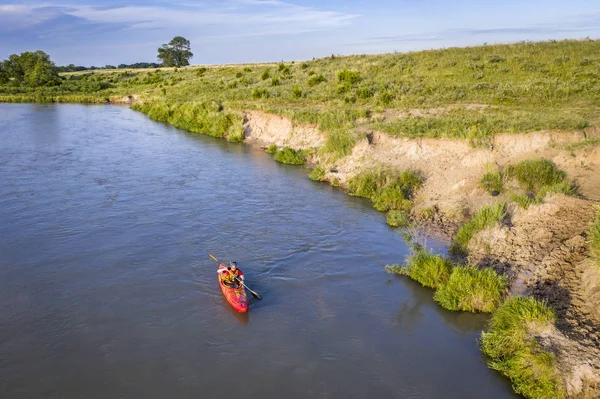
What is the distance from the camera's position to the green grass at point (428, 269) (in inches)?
534

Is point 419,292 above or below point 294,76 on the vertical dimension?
below

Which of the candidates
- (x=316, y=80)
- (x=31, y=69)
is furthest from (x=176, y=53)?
(x=316, y=80)

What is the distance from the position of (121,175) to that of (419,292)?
17445 mm

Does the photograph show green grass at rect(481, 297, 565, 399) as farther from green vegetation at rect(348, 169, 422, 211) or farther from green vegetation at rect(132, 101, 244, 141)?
green vegetation at rect(132, 101, 244, 141)

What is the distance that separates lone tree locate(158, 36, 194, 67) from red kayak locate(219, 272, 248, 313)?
111 metres

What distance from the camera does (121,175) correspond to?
24.8 meters

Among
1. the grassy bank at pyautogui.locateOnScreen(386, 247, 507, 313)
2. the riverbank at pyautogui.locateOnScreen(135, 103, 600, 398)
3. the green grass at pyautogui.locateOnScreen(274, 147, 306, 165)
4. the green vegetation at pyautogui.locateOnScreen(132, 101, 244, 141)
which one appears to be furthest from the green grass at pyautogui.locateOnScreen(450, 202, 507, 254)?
the green vegetation at pyautogui.locateOnScreen(132, 101, 244, 141)

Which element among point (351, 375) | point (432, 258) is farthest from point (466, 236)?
point (351, 375)

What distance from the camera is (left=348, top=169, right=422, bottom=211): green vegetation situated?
789 inches

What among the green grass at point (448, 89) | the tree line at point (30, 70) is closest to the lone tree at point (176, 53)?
the tree line at point (30, 70)

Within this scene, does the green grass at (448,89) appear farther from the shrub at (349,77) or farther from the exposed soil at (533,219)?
the exposed soil at (533,219)

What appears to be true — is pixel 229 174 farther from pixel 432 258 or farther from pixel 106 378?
pixel 106 378

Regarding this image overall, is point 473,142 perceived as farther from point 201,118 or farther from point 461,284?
point 201,118

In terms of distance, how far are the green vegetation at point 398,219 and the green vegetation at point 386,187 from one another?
93 centimetres
